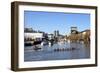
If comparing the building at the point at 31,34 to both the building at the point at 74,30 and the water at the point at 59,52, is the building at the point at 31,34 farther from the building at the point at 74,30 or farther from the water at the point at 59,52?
the building at the point at 74,30

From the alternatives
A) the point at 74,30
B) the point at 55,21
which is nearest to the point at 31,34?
the point at 55,21

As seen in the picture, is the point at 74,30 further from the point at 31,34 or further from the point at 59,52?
the point at 31,34

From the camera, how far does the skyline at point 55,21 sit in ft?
6.05

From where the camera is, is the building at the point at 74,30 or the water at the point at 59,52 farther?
the building at the point at 74,30

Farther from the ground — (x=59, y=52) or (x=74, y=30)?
(x=74, y=30)

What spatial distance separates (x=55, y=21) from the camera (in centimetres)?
193

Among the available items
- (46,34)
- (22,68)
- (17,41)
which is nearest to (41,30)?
(46,34)

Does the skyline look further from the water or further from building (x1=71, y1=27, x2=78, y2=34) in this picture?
the water

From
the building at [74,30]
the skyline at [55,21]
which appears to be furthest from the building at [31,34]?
the building at [74,30]

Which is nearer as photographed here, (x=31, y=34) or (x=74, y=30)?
(x=31, y=34)

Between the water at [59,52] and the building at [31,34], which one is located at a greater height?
the building at [31,34]

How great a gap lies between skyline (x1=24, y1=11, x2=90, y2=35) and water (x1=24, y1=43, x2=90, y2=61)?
13 cm

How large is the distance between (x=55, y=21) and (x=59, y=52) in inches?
10.5

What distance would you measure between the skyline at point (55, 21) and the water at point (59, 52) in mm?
129
